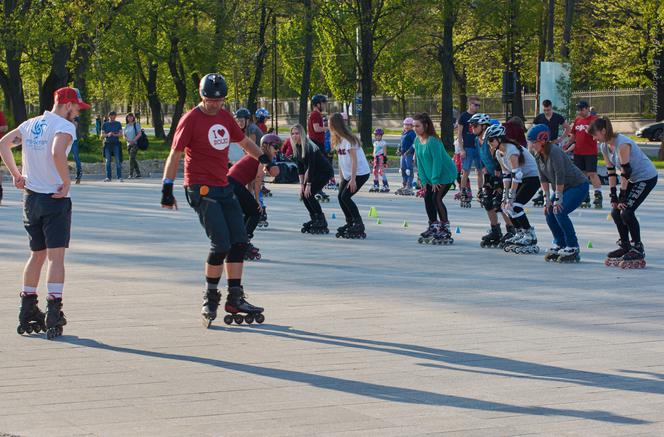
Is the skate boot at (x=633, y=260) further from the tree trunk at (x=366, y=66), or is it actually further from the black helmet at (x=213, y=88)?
the tree trunk at (x=366, y=66)

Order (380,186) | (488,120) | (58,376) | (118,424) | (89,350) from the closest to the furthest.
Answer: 1. (118,424)
2. (58,376)
3. (89,350)
4. (488,120)
5. (380,186)

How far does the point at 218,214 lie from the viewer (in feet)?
29.8

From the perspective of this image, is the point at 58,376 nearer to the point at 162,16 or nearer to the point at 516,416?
the point at 516,416

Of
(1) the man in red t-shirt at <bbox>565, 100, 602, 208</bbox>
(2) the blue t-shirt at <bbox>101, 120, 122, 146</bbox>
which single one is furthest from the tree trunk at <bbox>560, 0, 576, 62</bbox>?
(1) the man in red t-shirt at <bbox>565, 100, 602, 208</bbox>

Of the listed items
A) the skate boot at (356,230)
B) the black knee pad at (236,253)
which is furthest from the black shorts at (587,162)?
the black knee pad at (236,253)

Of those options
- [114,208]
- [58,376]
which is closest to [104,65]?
[114,208]

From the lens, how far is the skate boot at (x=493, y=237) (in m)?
14.5

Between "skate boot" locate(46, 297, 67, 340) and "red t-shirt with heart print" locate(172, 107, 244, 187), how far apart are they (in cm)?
134

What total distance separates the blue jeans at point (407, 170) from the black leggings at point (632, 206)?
11123mm

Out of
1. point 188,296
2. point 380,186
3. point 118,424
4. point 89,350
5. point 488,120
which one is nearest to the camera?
point 118,424

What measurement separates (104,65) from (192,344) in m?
36.8

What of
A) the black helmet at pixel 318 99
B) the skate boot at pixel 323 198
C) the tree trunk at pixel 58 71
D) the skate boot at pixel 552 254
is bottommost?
the skate boot at pixel 552 254

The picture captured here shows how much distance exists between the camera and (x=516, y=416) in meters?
6.24

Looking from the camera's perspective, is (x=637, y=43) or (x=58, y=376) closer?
(x=58, y=376)
